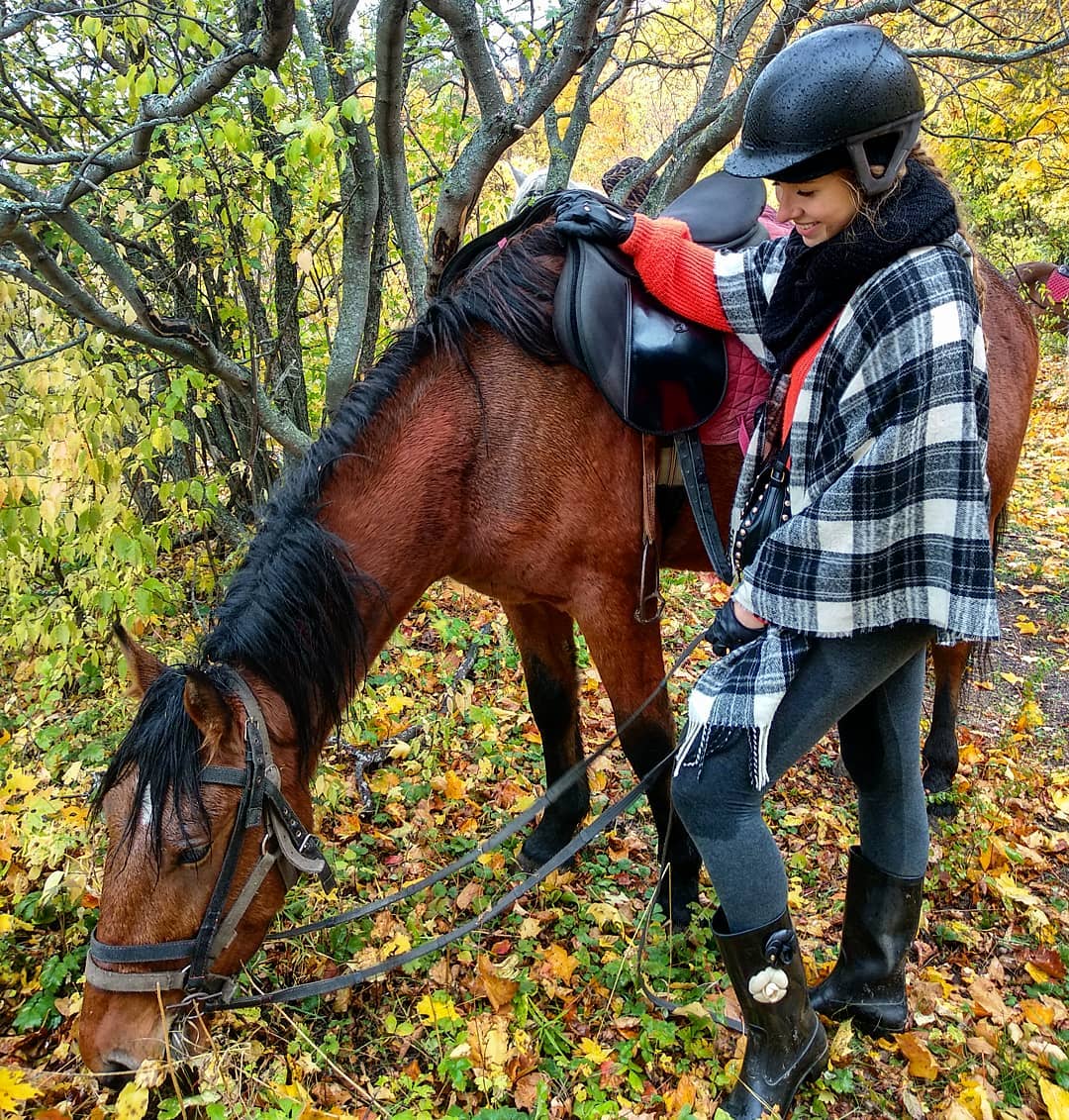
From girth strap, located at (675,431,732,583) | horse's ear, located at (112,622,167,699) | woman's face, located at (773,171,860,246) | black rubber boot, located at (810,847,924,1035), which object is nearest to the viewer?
woman's face, located at (773,171,860,246)

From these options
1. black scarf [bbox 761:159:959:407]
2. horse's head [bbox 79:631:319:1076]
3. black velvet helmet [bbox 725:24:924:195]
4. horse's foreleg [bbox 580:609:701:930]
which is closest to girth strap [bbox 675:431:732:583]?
horse's foreleg [bbox 580:609:701:930]

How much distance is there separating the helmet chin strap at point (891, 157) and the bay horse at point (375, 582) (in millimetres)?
922

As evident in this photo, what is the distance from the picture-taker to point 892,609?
1537mm

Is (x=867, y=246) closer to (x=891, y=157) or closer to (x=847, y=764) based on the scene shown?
(x=891, y=157)

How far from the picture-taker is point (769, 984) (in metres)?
1.84

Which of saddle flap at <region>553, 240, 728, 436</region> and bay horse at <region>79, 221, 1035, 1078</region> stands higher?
saddle flap at <region>553, 240, 728, 436</region>

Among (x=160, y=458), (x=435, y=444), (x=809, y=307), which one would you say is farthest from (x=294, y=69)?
(x=809, y=307)

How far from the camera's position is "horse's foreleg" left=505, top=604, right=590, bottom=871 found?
113 inches

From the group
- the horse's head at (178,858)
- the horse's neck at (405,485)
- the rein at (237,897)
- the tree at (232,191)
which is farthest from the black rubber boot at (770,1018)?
the tree at (232,191)

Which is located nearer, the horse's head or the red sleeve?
the horse's head

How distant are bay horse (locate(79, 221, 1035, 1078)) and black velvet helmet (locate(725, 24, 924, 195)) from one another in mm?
846

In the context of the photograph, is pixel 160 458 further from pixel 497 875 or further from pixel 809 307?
pixel 809 307

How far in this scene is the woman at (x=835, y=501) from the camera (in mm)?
1441

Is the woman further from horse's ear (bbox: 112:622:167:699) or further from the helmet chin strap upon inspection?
horse's ear (bbox: 112:622:167:699)
